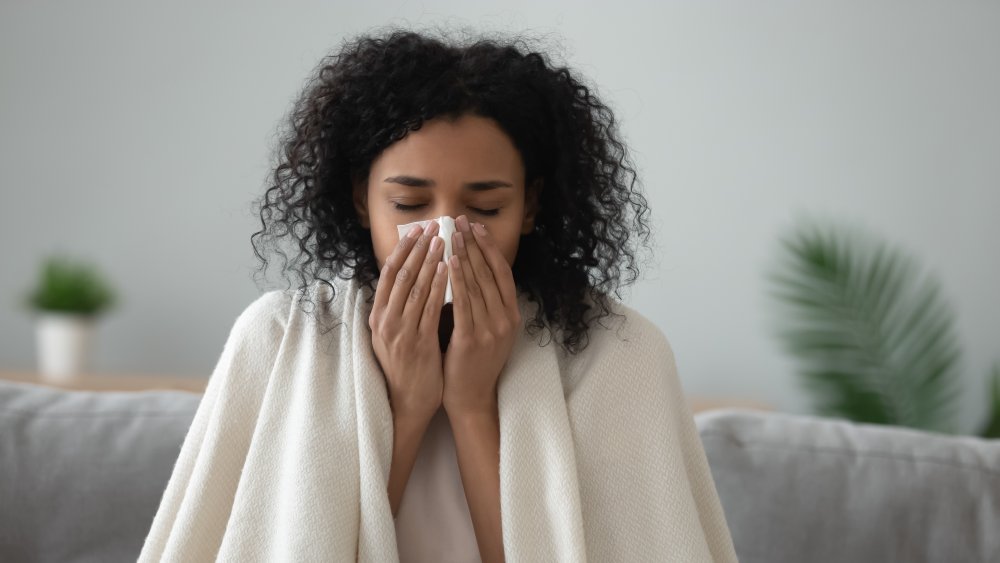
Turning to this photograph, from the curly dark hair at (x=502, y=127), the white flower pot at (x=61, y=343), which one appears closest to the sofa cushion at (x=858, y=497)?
the curly dark hair at (x=502, y=127)

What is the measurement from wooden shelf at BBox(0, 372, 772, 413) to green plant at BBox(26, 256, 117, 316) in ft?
0.64

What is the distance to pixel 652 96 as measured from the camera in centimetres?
328

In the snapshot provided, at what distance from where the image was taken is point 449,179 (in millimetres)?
1294

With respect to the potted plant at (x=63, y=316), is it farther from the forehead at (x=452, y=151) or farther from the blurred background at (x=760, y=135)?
the forehead at (x=452, y=151)

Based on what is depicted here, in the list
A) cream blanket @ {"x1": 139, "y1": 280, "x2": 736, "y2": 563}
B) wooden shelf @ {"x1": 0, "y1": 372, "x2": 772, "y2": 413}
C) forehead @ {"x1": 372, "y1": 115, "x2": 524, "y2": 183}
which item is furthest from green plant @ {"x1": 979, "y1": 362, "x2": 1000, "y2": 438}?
forehead @ {"x1": 372, "y1": 115, "x2": 524, "y2": 183}

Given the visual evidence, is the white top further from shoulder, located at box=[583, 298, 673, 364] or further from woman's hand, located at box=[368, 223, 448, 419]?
shoulder, located at box=[583, 298, 673, 364]

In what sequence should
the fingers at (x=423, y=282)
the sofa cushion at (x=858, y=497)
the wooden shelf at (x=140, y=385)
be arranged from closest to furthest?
the fingers at (x=423, y=282)
the sofa cushion at (x=858, y=497)
the wooden shelf at (x=140, y=385)

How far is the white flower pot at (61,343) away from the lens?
127 inches

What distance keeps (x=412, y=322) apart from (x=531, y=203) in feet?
0.73

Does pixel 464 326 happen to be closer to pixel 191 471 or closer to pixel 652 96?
pixel 191 471

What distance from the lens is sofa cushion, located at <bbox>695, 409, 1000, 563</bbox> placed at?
5.77 feet

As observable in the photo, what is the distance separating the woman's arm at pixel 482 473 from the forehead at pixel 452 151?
0.30 metres

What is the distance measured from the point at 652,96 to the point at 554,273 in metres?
1.94

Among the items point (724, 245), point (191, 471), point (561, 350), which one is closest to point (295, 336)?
point (191, 471)
